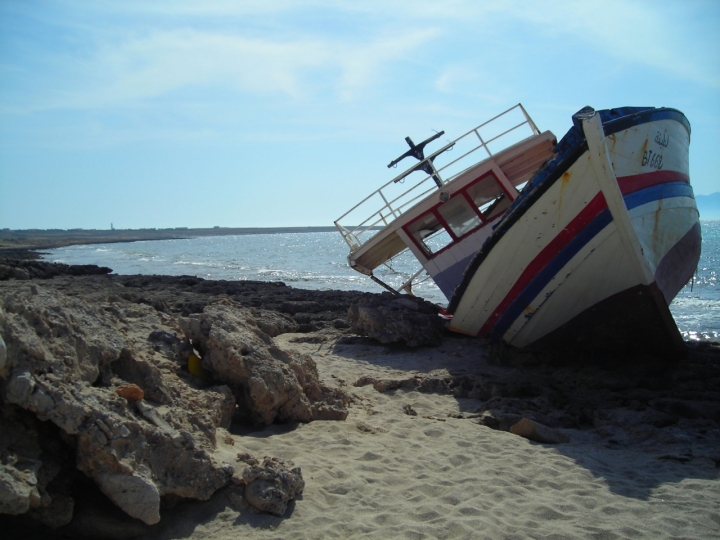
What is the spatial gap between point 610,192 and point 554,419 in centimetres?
286

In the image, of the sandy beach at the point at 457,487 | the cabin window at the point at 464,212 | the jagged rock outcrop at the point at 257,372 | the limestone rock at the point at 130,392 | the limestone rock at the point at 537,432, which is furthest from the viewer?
the cabin window at the point at 464,212

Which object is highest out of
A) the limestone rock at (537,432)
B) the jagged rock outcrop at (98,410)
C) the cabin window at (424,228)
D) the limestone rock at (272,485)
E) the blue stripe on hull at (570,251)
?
the jagged rock outcrop at (98,410)

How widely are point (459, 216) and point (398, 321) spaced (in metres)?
2.18

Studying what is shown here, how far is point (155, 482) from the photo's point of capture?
3178 mm

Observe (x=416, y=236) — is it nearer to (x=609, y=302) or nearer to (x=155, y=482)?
(x=609, y=302)

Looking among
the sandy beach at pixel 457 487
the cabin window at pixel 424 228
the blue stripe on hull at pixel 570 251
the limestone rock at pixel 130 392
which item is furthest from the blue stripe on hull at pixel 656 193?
the limestone rock at pixel 130 392

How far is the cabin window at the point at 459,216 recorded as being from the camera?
959 cm

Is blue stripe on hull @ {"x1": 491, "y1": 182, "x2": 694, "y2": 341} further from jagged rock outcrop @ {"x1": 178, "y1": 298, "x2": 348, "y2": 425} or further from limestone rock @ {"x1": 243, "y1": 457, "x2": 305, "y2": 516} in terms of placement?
limestone rock @ {"x1": 243, "y1": 457, "x2": 305, "y2": 516}

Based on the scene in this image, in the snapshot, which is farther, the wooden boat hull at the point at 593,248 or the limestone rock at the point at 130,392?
the wooden boat hull at the point at 593,248

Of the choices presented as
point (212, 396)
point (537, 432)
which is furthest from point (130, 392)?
point (537, 432)

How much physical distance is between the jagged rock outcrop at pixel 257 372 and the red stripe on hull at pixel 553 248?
358 cm

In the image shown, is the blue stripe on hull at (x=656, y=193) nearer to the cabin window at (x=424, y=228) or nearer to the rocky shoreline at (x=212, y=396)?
the rocky shoreline at (x=212, y=396)

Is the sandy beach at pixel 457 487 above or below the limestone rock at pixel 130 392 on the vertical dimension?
below

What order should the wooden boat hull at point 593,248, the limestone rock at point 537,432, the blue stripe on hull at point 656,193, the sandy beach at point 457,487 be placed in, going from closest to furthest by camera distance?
the sandy beach at point 457,487 < the limestone rock at point 537,432 < the wooden boat hull at point 593,248 < the blue stripe on hull at point 656,193
